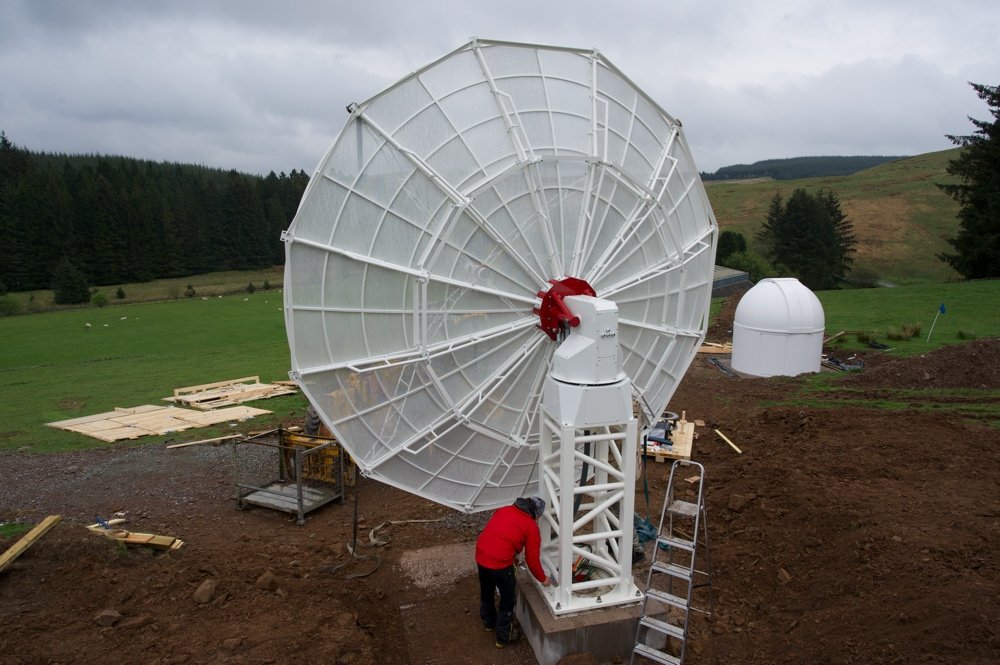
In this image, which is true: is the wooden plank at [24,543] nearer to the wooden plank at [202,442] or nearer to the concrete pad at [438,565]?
the concrete pad at [438,565]

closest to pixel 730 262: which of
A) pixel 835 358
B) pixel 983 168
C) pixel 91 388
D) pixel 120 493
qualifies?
pixel 983 168

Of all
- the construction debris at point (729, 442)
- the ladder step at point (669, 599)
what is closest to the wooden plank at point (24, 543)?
the ladder step at point (669, 599)

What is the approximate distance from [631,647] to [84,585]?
8.38 metres

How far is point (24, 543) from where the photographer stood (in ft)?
36.3

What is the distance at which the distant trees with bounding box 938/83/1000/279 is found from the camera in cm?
4688

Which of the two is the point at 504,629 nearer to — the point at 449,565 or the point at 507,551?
the point at 507,551

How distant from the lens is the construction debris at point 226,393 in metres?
23.7

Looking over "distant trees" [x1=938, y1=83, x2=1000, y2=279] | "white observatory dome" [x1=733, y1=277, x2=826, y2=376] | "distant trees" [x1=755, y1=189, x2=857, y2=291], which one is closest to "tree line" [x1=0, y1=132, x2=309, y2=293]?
"white observatory dome" [x1=733, y1=277, x2=826, y2=376]

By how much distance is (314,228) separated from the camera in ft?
27.6

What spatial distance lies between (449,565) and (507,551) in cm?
331

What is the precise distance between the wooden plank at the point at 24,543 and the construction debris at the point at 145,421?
819 centimetres

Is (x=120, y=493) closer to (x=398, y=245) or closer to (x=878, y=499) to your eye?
(x=398, y=245)

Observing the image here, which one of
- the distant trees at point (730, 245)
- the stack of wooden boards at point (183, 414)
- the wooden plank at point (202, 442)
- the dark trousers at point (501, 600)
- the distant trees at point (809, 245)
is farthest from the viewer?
the distant trees at point (809, 245)

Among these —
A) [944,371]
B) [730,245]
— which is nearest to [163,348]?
[944,371]
